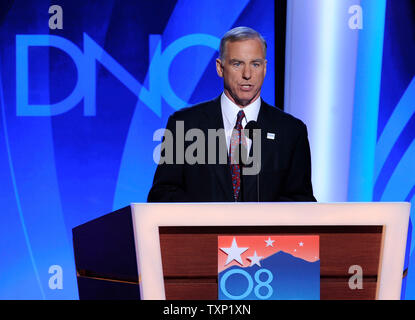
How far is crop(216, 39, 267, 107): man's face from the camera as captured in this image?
70.8 inches

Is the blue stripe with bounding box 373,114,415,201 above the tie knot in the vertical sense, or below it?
below

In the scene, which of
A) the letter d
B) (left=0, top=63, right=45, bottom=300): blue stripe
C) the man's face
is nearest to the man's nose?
the man's face

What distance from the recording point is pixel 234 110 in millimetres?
1891

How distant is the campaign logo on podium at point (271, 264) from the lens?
3.09 feet

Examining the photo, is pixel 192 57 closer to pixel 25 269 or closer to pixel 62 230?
pixel 62 230

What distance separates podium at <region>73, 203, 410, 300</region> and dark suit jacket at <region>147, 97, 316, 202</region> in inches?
27.1

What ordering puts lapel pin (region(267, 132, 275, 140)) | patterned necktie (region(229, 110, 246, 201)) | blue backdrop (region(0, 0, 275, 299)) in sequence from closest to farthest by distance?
1. patterned necktie (region(229, 110, 246, 201))
2. lapel pin (region(267, 132, 275, 140))
3. blue backdrop (region(0, 0, 275, 299))

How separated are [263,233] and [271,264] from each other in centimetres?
6

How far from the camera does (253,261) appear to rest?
95 cm

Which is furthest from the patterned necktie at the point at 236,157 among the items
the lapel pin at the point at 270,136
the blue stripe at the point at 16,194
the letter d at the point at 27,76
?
the blue stripe at the point at 16,194

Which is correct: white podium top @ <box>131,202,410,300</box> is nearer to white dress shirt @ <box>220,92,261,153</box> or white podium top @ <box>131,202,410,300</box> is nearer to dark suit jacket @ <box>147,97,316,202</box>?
dark suit jacket @ <box>147,97,316,202</box>

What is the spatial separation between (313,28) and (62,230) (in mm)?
1900

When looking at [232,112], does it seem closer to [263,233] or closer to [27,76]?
[263,233]
